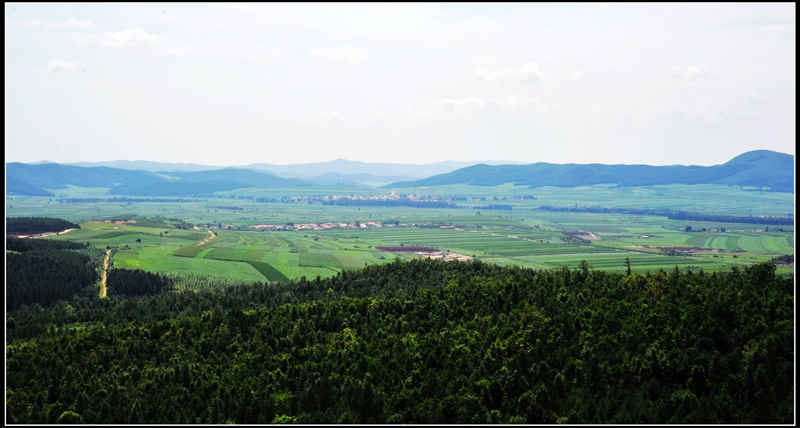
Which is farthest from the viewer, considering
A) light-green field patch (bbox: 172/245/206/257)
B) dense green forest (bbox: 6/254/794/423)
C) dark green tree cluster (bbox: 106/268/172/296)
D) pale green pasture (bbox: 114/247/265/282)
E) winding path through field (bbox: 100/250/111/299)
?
light-green field patch (bbox: 172/245/206/257)

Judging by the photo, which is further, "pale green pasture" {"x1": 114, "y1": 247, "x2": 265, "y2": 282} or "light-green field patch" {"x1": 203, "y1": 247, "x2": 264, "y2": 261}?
"light-green field patch" {"x1": 203, "y1": 247, "x2": 264, "y2": 261}

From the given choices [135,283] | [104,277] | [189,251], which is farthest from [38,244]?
[135,283]

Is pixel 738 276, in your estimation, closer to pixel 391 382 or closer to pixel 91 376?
pixel 391 382

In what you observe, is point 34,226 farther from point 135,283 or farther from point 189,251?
point 135,283

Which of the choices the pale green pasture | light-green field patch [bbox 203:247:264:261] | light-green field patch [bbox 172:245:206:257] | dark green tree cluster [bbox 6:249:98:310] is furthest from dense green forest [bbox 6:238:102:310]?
light-green field patch [bbox 203:247:264:261]

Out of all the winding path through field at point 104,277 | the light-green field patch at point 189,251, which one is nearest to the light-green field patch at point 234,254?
the light-green field patch at point 189,251

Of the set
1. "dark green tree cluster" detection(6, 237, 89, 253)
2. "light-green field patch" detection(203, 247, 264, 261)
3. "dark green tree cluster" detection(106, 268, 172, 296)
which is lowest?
"dark green tree cluster" detection(106, 268, 172, 296)

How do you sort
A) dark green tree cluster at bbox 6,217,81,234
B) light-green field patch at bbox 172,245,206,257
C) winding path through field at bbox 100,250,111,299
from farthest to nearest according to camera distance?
1. dark green tree cluster at bbox 6,217,81,234
2. light-green field patch at bbox 172,245,206,257
3. winding path through field at bbox 100,250,111,299

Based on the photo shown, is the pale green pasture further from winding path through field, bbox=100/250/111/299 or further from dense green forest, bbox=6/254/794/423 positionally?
dense green forest, bbox=6/254/794/423
